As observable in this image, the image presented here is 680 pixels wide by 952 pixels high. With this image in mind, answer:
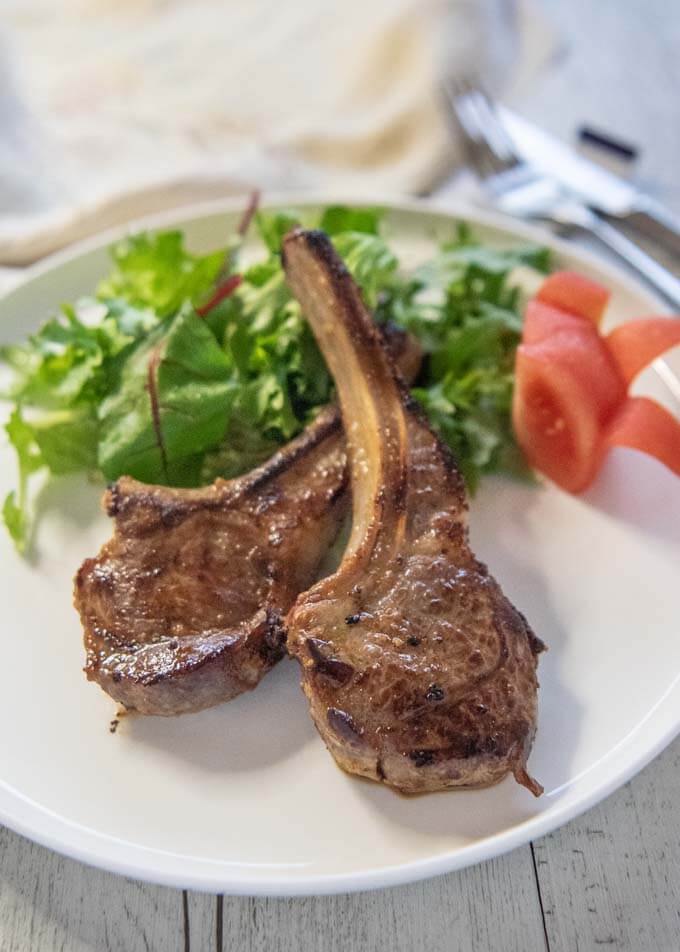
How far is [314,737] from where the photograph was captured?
7.28 feet

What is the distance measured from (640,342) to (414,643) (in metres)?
1.31

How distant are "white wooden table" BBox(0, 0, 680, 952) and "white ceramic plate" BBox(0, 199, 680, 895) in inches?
6.8

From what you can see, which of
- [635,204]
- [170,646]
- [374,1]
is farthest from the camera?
[374,1]

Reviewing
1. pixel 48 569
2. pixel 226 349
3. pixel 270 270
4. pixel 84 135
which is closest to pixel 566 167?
pixel 270 270

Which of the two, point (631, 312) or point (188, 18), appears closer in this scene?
point (631, 312)

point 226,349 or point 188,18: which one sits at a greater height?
point 188,18

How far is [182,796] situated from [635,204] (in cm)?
287

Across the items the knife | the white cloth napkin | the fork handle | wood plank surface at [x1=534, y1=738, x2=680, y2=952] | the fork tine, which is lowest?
wood plank surface at [x1=534, y1=738, x2=680, y2=952]

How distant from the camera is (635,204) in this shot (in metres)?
3.73

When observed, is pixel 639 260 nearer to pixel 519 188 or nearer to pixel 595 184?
pixel 595 184

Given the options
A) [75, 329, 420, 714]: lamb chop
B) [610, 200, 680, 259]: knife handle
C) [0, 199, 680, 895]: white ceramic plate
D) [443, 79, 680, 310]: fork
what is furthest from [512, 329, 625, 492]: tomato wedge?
[610, 200, 680, 259]: knife handle

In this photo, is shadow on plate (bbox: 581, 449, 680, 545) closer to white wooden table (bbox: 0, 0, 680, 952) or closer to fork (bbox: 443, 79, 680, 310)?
white wooden table (bbox: 0, 0, 680, 952)

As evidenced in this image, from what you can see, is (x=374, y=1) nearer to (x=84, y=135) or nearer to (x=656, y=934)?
(x=84, y=135)

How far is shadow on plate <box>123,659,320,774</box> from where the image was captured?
7.14ft
